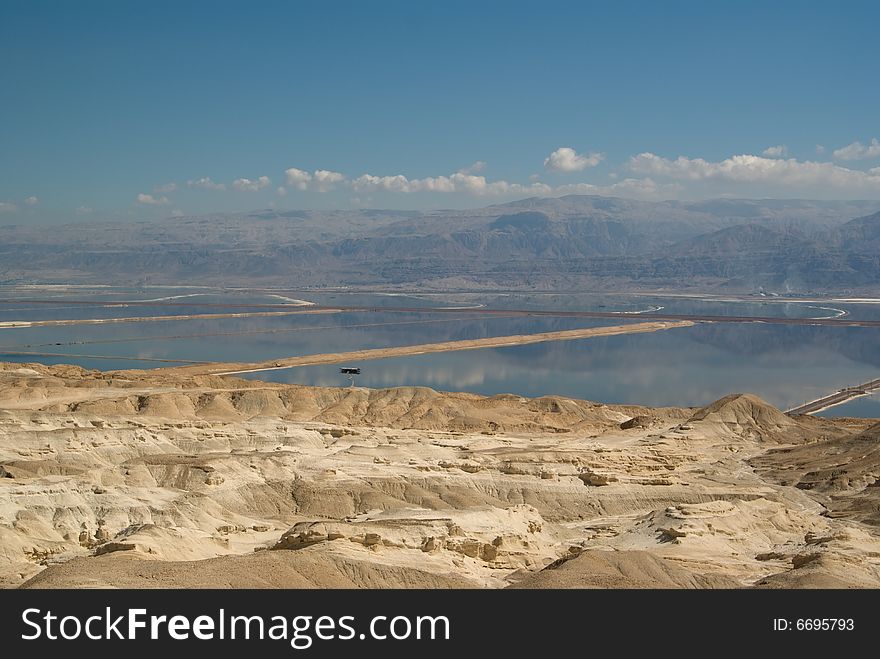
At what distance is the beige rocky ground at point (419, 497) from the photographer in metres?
24.1

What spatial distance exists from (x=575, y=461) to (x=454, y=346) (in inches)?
2655

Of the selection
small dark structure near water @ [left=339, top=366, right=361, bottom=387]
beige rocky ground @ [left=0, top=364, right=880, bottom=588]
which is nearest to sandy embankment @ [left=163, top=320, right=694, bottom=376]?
small dark structure near water @ [left=339, top=366, right=361, bottom=387]

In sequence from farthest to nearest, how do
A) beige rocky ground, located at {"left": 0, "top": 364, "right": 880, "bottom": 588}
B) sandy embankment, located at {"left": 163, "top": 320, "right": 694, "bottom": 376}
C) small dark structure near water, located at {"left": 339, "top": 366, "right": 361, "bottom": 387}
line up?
sandy embankment, located at {"left": 163, "top": 320, "right": 694, "bottom": 376} < small dark structure near water, located at {"left": 339, "top": 366, "right": 361, "bottom": 387} < beige rocky ground, located at {"left": 0, "top": 364, "right": 880, "bottom": 588}

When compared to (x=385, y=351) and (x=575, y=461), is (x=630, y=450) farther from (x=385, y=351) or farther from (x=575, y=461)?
(x=385, y=351)

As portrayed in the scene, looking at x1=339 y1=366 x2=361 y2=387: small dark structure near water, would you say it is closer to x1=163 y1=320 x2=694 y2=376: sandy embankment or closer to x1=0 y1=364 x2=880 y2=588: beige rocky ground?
x1=163 y1=320 x2=694 y2=376: sandy embankment

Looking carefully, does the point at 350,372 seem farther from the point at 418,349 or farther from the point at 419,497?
the point at 419,497

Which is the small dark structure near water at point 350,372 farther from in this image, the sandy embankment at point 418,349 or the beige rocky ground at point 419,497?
the beige rocky ground at point 419,497

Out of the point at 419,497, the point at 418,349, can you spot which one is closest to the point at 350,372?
the point at 418,349

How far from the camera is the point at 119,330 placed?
12550 cm

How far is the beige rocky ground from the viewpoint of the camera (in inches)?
947

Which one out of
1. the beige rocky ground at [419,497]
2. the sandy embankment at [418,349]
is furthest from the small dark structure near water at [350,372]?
the beige rocky ground at [419,497]

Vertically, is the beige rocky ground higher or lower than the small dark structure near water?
higher

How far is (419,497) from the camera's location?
37531 millimetres

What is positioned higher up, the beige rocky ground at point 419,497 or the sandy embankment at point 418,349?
the beige rocky ground at point 419,497
